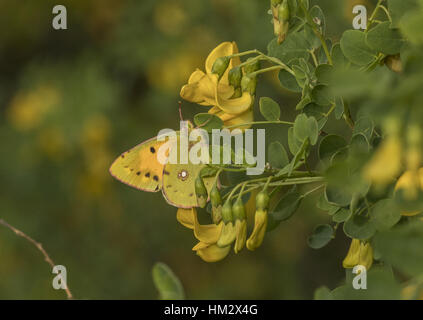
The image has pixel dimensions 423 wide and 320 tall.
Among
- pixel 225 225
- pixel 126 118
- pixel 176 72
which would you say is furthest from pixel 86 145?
pixel 225 225

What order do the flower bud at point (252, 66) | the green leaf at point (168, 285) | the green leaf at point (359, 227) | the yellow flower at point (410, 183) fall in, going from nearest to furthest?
the yellow flower at point (410, 183) → the green leaf at point (168, 285) → the green leaf at point (359, 227) → the flower bud at point (252, 66)

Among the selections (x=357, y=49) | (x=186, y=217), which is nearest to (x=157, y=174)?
(x=186, y=217)

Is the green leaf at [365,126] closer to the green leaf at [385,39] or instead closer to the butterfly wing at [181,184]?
the green leaf at [385,39]

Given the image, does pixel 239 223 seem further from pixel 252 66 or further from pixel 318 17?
pixel 318 17

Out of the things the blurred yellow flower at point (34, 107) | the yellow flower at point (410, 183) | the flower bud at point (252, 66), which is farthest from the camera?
the blurred yellow flower at point (34, 107)

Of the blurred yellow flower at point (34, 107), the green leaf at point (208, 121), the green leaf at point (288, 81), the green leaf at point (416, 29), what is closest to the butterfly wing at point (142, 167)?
the green leaf at point (208, 121)

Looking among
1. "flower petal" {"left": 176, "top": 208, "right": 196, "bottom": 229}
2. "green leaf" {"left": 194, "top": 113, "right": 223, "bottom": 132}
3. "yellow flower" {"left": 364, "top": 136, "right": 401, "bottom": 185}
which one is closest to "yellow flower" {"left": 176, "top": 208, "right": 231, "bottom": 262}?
"flower petal" {"left": 176, "top": 208, "right": 196, "bottom": 229}
